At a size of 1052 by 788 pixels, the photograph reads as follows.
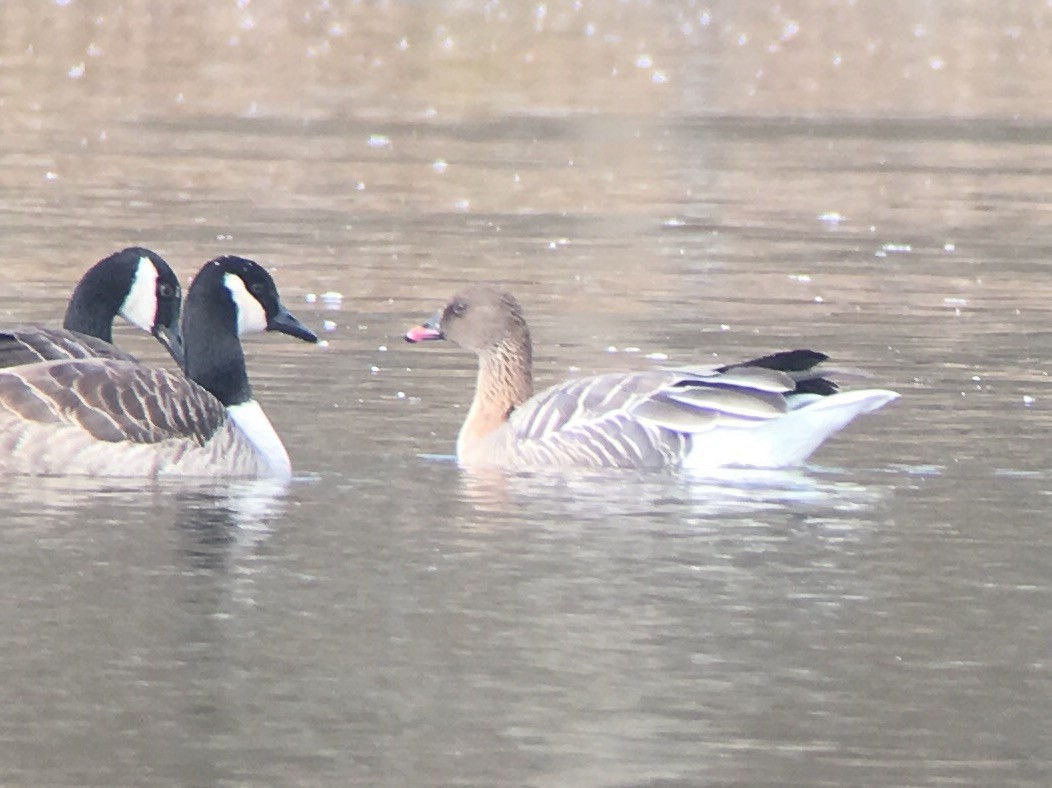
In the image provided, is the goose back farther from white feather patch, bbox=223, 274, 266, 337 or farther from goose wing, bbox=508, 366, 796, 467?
goose wing, bbox=508, 366, 796, 467

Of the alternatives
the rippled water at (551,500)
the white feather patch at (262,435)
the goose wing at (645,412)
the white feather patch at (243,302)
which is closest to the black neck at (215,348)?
the white feather patch at (243,302)

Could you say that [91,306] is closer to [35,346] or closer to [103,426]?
[35,346]

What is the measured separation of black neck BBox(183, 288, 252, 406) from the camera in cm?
1305

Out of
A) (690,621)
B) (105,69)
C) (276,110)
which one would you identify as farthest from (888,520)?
(105,69)

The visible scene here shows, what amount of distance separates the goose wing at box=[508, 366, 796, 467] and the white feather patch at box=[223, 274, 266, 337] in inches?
59.8

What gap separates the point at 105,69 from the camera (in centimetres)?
3888

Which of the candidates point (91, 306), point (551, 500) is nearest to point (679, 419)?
point (551, 500)

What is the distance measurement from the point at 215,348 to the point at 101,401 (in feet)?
3.93

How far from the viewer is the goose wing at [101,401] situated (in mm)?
11930

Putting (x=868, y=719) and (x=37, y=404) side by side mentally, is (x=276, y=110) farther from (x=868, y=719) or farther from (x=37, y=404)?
(x=868, y=719)

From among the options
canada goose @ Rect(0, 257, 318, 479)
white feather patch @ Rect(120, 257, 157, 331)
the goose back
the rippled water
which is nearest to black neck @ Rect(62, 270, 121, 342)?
white feather patch @ Rect(120, 257, 157, 331)

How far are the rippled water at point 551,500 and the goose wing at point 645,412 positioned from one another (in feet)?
0.87

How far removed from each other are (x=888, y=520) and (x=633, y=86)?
26983mm

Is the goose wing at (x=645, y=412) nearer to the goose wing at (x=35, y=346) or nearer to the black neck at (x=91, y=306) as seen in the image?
the goose wing at (x=35, y=346)
